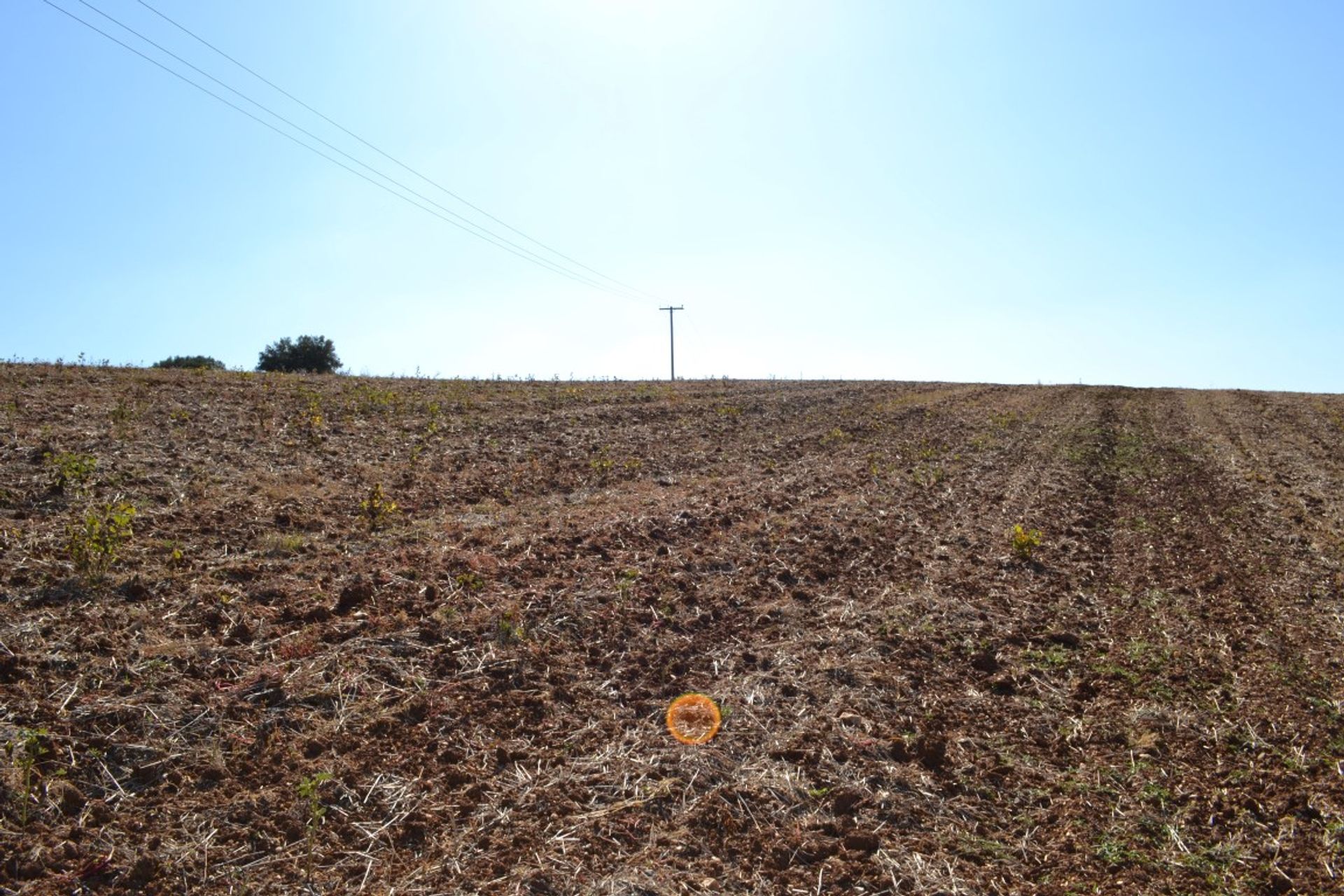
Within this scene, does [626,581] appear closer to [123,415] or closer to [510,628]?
[510,628]

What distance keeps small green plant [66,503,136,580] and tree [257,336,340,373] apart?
31.2 meters

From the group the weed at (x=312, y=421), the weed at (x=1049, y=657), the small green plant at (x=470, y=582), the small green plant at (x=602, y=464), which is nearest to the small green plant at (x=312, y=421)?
the weed at (x=312, y=421)

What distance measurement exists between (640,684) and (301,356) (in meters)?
35.6

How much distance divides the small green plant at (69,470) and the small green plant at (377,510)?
2.89 metres

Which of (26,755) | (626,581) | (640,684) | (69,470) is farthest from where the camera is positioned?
(69,470)

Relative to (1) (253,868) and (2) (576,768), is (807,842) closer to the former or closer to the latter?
(2) (576,768)

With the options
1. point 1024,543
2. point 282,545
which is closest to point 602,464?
point 282,545

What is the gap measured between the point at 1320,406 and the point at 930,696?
2595 cm

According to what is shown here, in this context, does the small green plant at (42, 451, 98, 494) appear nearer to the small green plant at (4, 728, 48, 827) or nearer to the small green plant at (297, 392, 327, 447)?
the small green plant at (297, 392, 327, 447)

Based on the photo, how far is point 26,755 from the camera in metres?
4.11

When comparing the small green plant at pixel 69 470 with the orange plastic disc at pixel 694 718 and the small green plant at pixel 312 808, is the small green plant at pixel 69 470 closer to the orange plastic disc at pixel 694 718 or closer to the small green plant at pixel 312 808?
the small green plant at pixel 312 808

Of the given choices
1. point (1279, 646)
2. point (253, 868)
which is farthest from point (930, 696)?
point (253, 868)

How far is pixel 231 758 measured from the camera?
4359 mm

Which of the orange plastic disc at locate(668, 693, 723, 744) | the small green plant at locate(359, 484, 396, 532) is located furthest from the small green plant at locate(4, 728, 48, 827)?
the small green plant at locate(359, 484, 396, 532)
